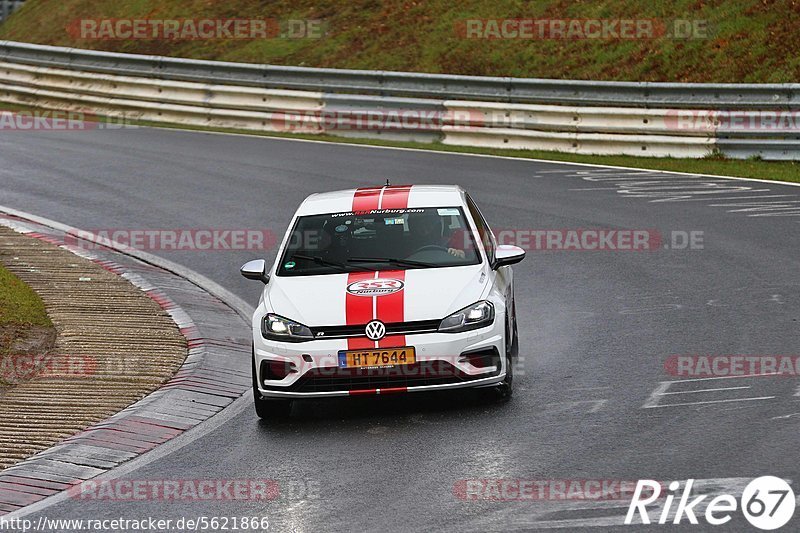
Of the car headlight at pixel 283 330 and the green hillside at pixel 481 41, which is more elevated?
the green hillside at pixel 481 41

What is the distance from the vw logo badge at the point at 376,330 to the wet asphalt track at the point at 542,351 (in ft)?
2.03

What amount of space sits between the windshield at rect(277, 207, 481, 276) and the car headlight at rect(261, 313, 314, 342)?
65 centimetres

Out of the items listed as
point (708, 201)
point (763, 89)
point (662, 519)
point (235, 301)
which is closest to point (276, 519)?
point (662, 519)

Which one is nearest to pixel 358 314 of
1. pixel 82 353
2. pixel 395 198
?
pixel 395 198

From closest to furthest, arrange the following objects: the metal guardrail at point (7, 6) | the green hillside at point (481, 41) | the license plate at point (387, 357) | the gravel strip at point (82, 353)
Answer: the license plate at point (387, 357) → the gravel strip at point (82, 353) → the green hillside at point (481, 41) → the metal guardrail at point (7, 6)

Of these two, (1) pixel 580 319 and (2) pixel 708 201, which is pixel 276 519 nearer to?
(1) pixel 580 319

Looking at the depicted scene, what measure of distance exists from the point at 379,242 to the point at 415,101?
13980 millimetres

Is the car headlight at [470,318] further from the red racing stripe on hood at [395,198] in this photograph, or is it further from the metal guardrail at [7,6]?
the metal guardrail at [7,6]

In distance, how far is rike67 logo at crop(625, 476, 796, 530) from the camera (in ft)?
22.2

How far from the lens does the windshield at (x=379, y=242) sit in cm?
1013

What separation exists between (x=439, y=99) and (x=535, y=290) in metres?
11.7

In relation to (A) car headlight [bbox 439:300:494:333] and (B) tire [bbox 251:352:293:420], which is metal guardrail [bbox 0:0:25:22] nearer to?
(B) tire [bbox 251:352:293:420]

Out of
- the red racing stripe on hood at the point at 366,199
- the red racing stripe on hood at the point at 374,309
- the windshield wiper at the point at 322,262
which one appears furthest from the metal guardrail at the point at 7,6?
the red racing stripe on hood at the point at 374,309

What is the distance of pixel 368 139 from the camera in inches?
966
